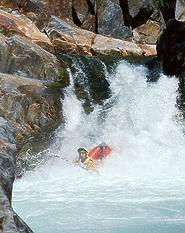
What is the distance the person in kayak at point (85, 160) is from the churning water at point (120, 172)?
20 cm

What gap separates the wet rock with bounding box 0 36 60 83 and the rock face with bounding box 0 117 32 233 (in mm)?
10175

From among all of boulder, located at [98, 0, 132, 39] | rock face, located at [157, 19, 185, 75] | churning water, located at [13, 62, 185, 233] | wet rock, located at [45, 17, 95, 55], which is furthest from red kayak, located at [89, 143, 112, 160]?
boulder, located at [98, 0, 132, 39]

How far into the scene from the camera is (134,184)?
9.46m

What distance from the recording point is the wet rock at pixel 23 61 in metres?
14.8

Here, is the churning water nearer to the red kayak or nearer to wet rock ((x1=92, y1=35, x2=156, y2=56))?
the red kayak

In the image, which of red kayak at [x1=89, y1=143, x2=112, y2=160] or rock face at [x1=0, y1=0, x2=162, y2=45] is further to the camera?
rock face at [x1=0, y1=0, x2=162, y2=45]

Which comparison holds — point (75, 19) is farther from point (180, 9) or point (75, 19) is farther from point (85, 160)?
point (85, 160)

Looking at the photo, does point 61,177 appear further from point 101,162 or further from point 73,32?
point 73,32

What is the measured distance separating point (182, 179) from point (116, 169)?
72.7 inches

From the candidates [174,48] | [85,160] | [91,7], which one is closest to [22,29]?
[91,7]

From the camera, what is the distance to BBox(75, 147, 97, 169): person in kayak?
11.1 metres

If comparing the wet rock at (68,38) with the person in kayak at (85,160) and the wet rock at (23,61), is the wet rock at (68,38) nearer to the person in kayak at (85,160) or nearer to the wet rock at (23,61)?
the wet rock at (23,61)

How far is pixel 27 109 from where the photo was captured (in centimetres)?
1300

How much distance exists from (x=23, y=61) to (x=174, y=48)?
5393 millimetres
